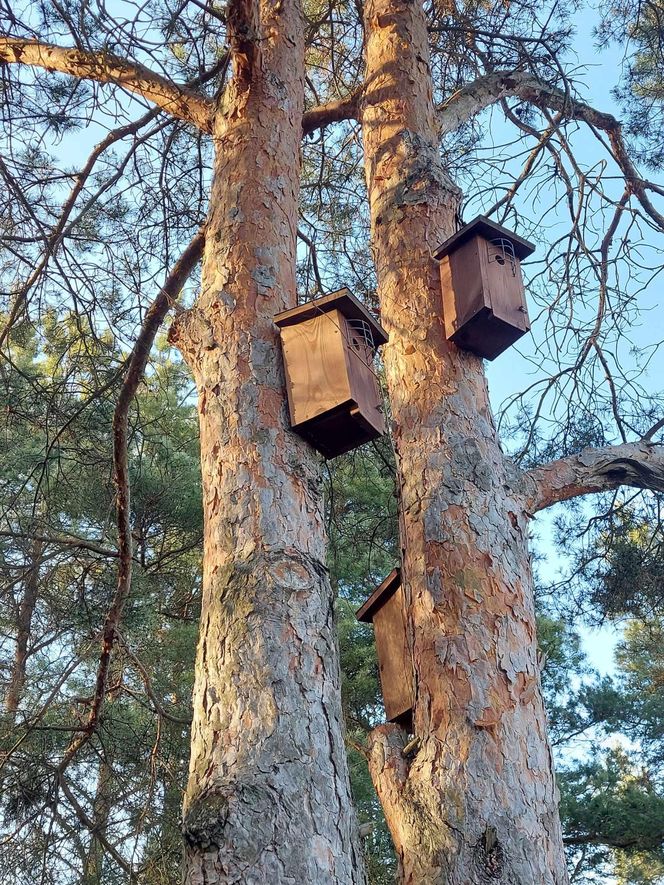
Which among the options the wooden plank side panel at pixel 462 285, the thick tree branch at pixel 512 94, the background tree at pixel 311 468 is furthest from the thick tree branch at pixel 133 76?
the thick tree branch at pixel 512 94

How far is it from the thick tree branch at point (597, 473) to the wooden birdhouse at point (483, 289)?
42 cm

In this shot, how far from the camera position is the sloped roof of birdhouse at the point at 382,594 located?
8.93ft

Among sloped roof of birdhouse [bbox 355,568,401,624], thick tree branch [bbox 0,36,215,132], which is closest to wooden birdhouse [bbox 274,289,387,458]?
sloped roof of birdhouse [bbox 355,568,401,624]

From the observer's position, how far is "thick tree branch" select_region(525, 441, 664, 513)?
9.06ft

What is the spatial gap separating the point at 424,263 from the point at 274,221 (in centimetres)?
61

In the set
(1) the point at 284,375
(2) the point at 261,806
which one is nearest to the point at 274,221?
(1) the point at 284,375

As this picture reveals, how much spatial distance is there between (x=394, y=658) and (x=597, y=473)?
2.93 feet

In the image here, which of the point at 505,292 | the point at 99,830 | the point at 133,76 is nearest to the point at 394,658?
the point at 505,292

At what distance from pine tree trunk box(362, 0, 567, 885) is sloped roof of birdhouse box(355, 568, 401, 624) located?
0.76 feet

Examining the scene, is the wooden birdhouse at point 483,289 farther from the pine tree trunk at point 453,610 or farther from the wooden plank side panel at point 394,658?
the wooden plank side panel at point 394,658

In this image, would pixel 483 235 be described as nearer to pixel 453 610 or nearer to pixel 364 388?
pixel 364 388

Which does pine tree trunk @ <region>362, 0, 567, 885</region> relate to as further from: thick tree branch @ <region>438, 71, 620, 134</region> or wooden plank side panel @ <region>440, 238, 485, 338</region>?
thick tree branch @ <region>438, 71, 620, 134</region>

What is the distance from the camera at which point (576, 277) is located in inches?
166

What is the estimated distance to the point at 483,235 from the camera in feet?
9.36
